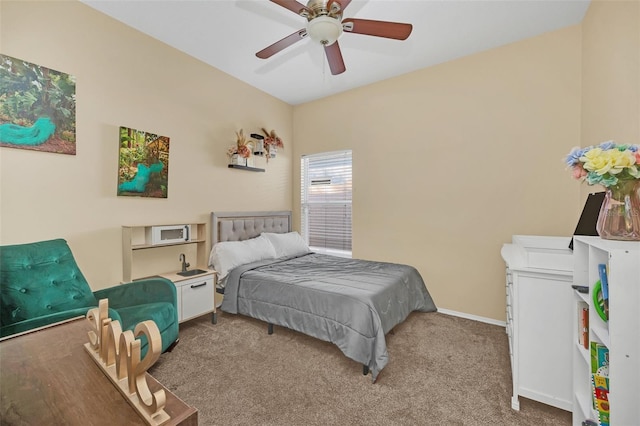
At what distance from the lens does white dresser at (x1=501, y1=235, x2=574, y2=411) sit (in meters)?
1.61

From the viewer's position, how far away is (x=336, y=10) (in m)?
1.78

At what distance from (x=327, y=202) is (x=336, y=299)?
2.34 metres

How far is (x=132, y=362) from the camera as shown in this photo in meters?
0.71

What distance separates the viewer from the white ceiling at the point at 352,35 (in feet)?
7.91

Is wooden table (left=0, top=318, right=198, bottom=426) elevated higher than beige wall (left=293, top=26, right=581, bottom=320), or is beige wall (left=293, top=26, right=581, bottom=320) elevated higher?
beige wall (left=293, top=26, right=581, bottom=320)

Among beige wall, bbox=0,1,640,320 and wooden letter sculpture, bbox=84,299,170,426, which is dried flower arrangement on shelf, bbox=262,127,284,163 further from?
wooden letter sculpture, bbox=84,299,170,426

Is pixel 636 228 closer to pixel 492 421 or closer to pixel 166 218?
pixel 492 421

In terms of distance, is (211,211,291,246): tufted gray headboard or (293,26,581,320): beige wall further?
(211,211,291,246): tufted gray headboard

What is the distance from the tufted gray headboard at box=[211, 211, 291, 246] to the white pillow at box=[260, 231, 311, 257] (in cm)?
19

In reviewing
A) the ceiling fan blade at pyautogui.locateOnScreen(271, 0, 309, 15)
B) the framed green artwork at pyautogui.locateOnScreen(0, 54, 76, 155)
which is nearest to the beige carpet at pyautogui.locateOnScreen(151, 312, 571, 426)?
the framed green artwork at pyautogui.locateOnScreen(0, 54, 76, 155)

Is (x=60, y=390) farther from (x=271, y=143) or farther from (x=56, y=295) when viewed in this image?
(x=271, y=143)

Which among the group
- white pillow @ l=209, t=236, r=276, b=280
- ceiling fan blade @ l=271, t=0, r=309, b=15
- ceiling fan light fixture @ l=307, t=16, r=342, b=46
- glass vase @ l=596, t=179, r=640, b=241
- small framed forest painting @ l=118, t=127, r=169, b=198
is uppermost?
ceiling fan blade @ l=271, t=0, r=309, b=15

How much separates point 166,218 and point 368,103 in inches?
120

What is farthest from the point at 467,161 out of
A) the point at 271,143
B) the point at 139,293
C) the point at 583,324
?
the point at 139,293
